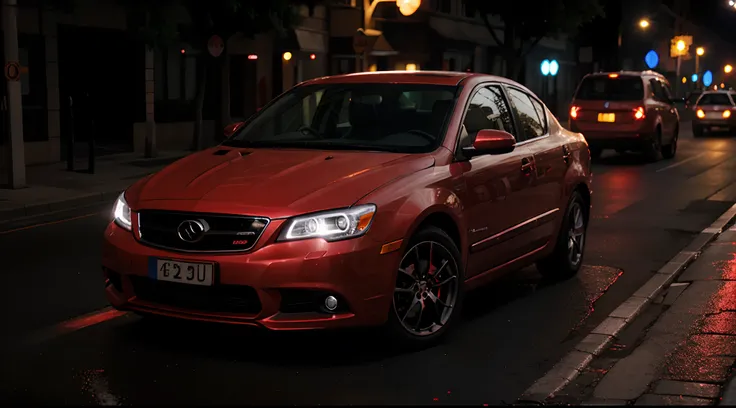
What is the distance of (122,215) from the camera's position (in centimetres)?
602

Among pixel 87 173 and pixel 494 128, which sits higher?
pixel 494 128

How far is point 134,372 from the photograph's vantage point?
5512 mm

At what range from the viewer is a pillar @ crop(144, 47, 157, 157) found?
21.8 meters

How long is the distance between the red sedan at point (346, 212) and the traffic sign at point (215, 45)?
49.5 ft

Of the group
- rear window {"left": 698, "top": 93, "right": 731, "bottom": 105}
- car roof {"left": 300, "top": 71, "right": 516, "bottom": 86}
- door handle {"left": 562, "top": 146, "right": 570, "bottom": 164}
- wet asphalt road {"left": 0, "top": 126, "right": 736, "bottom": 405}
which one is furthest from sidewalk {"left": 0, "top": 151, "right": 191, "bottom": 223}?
rear window {"left": 698, "top": 93, "right": 731, "bottom": 105}

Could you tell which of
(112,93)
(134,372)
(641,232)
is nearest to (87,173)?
(112,93)

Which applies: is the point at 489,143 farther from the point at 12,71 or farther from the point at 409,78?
the point at 12,71

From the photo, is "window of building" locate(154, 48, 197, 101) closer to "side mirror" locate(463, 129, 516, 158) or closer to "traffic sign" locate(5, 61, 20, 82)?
"traffic sign" locate(5, 61, 20, 82)

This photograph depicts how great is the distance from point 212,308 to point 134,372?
51 cm

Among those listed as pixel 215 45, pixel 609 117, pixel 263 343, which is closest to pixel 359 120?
pixel 263 343

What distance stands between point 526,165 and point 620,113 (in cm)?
1492

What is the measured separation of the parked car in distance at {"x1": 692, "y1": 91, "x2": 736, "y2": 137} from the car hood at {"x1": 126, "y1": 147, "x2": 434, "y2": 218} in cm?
2985

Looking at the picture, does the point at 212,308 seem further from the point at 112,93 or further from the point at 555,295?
the point at 112,93

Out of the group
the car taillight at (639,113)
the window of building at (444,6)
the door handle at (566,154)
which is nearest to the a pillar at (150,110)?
the car taillight at (639,113)
